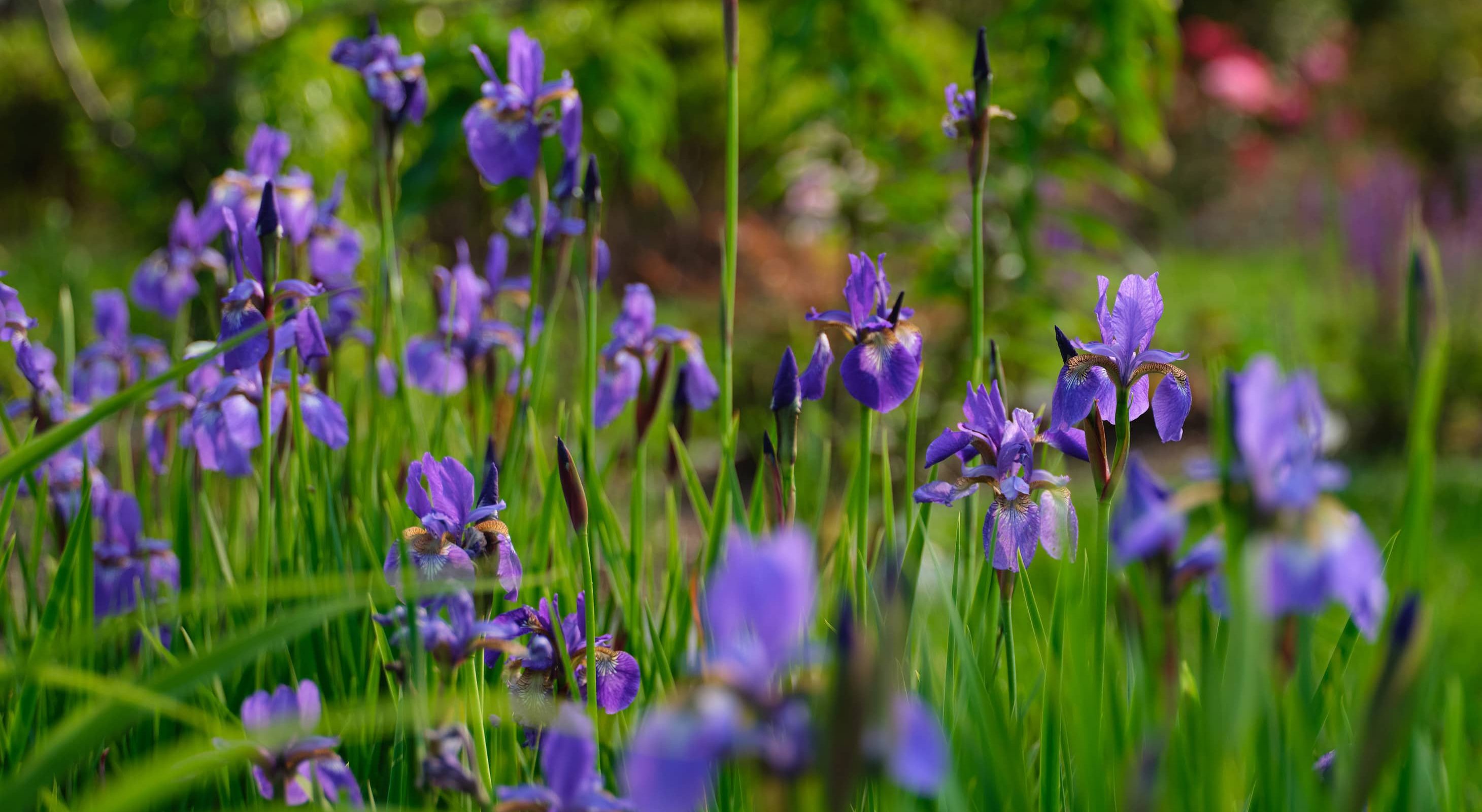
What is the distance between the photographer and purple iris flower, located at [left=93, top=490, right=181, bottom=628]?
1.73 metres

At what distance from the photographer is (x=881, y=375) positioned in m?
1.23

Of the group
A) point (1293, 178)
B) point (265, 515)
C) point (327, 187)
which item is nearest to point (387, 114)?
point (265, 515)

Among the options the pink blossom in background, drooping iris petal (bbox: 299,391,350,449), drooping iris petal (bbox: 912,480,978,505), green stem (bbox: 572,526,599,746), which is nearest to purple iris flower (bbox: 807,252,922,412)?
drooping iris petal (bbox: 912,480,978,505)

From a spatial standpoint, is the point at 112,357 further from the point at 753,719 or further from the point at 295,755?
the point at 753,719

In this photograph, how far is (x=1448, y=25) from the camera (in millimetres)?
13469

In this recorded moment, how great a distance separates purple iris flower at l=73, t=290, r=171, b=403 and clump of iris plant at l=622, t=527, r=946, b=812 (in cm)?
184

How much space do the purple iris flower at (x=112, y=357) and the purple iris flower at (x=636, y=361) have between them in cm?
94

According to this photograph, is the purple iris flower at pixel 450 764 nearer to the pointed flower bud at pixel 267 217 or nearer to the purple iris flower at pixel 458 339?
the pointed flower bud at pixel 267 217

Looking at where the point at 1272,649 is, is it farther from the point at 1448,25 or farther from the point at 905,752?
the point at 1448,25

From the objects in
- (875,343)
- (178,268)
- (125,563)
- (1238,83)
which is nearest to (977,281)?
(875,343)

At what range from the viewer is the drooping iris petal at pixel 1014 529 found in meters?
1.13

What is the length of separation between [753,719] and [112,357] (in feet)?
6.46

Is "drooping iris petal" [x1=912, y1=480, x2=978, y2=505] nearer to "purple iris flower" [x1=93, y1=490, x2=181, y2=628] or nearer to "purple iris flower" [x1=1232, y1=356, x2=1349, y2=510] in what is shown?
"purple iris flower" [x1=1232, y1=356, x2=1349, y2=510]

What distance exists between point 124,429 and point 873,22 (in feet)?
7.72
